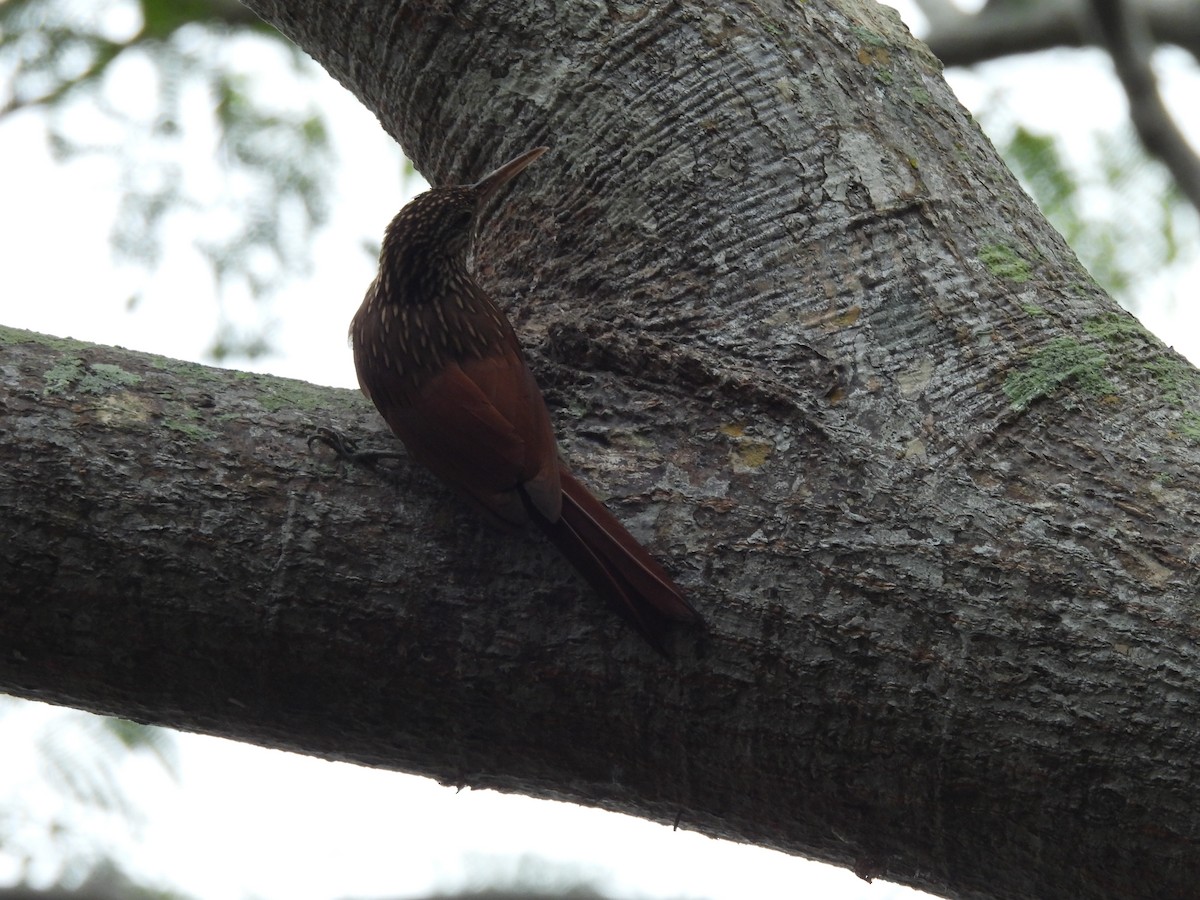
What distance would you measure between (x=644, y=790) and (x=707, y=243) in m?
1.09

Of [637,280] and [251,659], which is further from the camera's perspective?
[637,280]

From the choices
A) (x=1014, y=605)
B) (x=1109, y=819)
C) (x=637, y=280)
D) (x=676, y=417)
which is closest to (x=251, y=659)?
(x=676, y=417)

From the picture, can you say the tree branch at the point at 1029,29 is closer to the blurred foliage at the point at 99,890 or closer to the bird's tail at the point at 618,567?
the bird's tail at the point at 618,567

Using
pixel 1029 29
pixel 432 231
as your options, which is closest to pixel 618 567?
pixel 432 231

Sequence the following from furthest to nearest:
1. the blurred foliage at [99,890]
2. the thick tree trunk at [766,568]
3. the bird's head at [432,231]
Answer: the blurred foliage at [99,890], the bird's head at [432,231], the thick tree trunk at [766,568]

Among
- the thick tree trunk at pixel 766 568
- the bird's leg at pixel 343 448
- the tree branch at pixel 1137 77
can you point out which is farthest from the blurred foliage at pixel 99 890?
the tree branch at pixel 1137 77

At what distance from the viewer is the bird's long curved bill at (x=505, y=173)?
2832mm

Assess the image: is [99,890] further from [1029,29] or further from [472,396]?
[1029,29]

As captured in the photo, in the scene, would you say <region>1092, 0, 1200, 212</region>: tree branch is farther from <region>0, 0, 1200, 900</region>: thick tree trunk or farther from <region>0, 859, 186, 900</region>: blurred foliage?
<region>0, 859, 186, 900</region>: blurred foliage

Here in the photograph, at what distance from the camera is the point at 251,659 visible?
206cm

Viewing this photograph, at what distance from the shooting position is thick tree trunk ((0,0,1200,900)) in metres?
1.91

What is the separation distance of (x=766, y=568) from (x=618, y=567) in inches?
9.6

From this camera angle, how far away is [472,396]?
2.56m

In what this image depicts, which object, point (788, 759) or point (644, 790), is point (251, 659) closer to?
point (644, 790)
